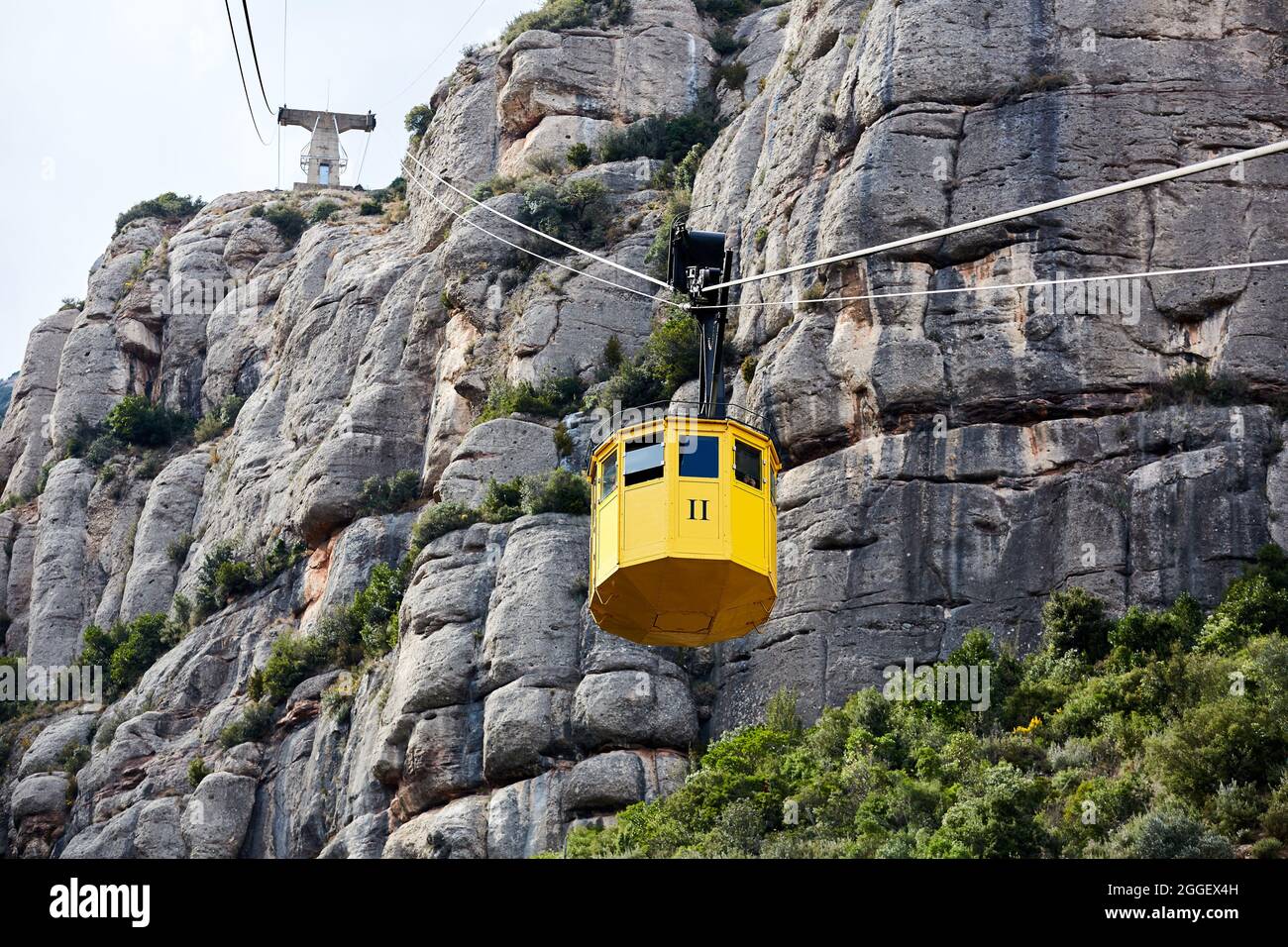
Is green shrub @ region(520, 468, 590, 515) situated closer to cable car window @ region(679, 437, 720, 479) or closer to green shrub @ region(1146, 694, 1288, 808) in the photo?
cable car window @ region(679, 437, 720, 479)

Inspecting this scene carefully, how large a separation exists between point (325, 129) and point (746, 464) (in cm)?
7412

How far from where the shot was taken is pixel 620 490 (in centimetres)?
3553

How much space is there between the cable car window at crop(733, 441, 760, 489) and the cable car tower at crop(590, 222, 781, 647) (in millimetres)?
17

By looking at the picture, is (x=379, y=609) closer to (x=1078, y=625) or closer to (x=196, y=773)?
(x=196, y=773)

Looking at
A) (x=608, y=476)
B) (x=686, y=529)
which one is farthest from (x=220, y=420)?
(x=686, y=529)

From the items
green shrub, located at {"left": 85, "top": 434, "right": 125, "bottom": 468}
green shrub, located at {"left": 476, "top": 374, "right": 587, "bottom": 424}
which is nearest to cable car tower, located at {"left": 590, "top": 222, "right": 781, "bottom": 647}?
green shrub, located at {"left": 476, "top": 374, "right": 587, "bottom": 424}

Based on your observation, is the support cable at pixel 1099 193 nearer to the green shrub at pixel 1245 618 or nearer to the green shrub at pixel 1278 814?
the green shrub at pixel 1278 814

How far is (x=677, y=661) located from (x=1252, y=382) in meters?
14.3

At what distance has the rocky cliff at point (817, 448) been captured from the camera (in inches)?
1848

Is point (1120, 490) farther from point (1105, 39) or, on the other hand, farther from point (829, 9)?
point (829, 9)

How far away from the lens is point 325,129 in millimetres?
105938

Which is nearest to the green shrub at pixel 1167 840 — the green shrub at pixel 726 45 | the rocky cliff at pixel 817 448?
the rocky cliff at pixel 817 448
